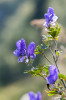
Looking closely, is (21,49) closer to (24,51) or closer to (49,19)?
(24,51)

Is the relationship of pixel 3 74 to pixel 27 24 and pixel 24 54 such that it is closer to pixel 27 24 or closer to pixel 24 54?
pixel 27 24

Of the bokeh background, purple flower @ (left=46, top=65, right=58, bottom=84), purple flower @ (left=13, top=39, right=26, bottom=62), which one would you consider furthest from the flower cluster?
the bokeh background

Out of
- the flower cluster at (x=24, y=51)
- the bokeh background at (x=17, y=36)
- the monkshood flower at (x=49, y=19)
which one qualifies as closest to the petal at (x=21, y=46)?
the flower cluster at (x=24, y=51)

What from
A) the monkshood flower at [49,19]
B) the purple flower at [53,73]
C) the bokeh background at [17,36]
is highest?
the bokeh background at [17,36]

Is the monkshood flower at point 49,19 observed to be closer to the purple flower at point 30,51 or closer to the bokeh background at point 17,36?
the purple flower at point 30,51

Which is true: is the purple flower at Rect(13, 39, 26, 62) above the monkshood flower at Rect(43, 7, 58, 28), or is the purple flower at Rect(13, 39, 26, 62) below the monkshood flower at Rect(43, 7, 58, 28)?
below

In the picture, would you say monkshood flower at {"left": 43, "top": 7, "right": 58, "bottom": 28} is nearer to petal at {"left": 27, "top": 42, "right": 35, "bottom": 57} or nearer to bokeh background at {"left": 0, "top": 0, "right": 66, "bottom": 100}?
petal at {"left": 27, "top": 42, "right": 35, "bottom": 57}

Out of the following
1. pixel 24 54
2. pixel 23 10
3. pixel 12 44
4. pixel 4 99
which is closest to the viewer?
pixel 24 54

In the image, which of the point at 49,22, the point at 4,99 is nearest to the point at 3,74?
the point at 4,99

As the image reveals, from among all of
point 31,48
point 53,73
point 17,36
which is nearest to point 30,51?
point 31,48
